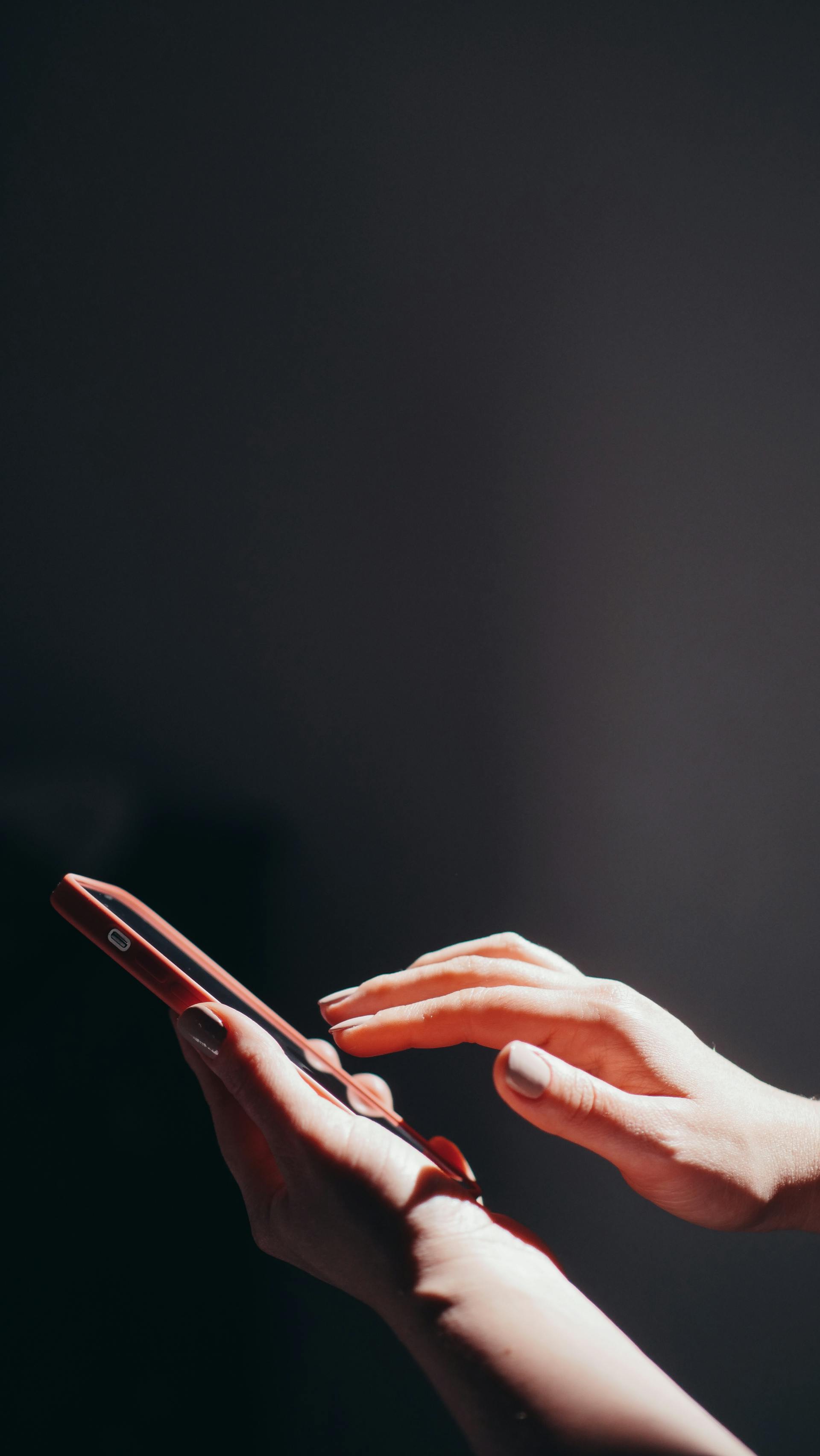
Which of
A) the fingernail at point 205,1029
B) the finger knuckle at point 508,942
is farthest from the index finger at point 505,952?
the fingernail at point 205,1029

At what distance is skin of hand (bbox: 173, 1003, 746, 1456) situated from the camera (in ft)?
1.19

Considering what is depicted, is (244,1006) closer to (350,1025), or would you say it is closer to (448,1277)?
(350,1025)

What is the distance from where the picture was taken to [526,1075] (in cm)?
44

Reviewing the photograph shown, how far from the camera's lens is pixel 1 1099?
63cm

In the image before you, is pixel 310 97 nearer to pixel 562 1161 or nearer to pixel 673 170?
pixel 673 170

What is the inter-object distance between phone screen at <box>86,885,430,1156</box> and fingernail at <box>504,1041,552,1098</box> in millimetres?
124

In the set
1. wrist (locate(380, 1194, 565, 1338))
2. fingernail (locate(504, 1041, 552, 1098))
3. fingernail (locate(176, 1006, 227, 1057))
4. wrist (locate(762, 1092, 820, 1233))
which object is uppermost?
fingernail (locate(176, 1006, 227, 1057))

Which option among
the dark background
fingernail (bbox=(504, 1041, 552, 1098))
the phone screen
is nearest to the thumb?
fingernail (bbox=(504, 1041, 552, 1098))

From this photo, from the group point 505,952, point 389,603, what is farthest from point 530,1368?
point 389,603

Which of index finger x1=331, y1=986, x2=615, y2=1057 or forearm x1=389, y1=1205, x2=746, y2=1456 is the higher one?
index finger x1=331, y1=986, x2=615, y2=1057

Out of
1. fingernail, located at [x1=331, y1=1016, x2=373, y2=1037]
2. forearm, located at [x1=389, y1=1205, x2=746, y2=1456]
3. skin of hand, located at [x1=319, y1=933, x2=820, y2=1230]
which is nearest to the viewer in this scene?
forearm, located at [x1=389, y1=1205, x2=746, y2=1456]

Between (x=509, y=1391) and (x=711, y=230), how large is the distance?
1.07m

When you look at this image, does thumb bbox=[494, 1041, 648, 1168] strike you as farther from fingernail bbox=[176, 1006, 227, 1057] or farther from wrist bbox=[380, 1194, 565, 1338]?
fingernail bbox=[176, 1006, 227, 1057]

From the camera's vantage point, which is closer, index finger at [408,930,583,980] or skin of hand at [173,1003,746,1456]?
skin of hand at [173,1003,746,1456]
